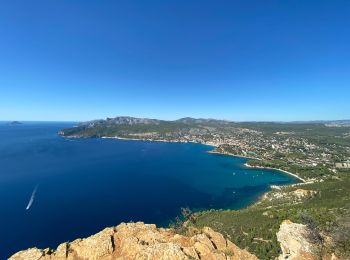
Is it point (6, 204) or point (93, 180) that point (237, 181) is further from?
point (6, 204)

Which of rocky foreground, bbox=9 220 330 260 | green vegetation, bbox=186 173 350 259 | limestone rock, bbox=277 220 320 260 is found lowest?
green vegetation, bbox=186 173 350 259

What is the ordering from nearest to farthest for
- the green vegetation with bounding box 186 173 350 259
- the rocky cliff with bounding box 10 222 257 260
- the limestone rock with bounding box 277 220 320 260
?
the rocky cliff with bounding box 10 222 257 260 < the limestone rock with bounding box 277 220 320 260 < the green vegetation with bounding box 186 173 350 259

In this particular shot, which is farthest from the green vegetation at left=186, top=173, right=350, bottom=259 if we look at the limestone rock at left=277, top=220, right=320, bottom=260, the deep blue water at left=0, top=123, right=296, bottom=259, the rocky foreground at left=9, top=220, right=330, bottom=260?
the deep blue water at left=0, top=123, right=296, bottom=259

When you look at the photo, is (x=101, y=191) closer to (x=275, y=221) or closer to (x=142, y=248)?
(x=275, y=221)

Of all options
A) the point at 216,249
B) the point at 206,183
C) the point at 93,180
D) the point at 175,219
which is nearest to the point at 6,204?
the point at 93,180

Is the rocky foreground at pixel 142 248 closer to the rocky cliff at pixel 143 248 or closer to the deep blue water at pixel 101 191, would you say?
the rocky cliff at pixel 143 248

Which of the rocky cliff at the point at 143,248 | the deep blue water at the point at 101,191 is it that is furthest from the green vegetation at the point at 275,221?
the deep blue water at the point at 101,191

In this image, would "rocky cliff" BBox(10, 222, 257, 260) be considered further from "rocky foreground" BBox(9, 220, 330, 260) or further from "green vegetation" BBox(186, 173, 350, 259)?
"green vegetation" BBox(186, 173, 350, 259)
